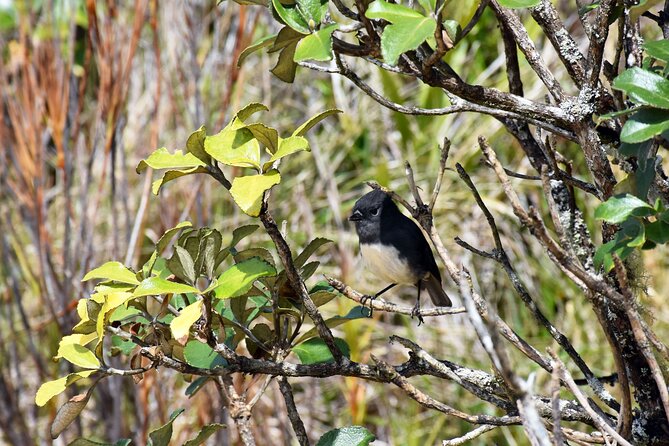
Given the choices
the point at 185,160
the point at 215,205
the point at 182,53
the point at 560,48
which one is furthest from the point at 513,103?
the point at 215,205

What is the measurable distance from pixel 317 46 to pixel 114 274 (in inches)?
14.0

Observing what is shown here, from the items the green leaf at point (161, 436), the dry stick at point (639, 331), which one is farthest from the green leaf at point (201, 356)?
the dry stick at point (639, 331)

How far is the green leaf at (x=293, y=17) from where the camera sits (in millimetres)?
845

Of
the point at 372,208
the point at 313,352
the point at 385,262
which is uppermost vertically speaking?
the point at 313,352

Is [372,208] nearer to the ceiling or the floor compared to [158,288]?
nearer to the floor

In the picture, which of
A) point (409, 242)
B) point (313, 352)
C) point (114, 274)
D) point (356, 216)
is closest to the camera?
point (114, 274)

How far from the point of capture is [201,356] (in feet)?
3.31

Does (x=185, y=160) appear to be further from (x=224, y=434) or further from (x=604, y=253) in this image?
(x=224, y=434)

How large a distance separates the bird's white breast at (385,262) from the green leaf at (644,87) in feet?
5.39

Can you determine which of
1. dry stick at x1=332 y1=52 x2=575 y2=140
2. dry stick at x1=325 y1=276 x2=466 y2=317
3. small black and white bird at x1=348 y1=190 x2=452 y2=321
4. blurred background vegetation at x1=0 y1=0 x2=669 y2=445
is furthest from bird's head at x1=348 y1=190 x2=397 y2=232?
dry stick at x1=332 y1=52 x2=575 y2=140

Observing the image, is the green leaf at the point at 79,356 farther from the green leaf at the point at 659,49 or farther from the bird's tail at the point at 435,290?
the bird's tail at the point at 435,290

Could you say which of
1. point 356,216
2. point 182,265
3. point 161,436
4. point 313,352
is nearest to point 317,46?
point 182,265

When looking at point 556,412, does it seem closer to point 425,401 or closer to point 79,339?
point 425,401

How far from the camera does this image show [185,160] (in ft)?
2.93
